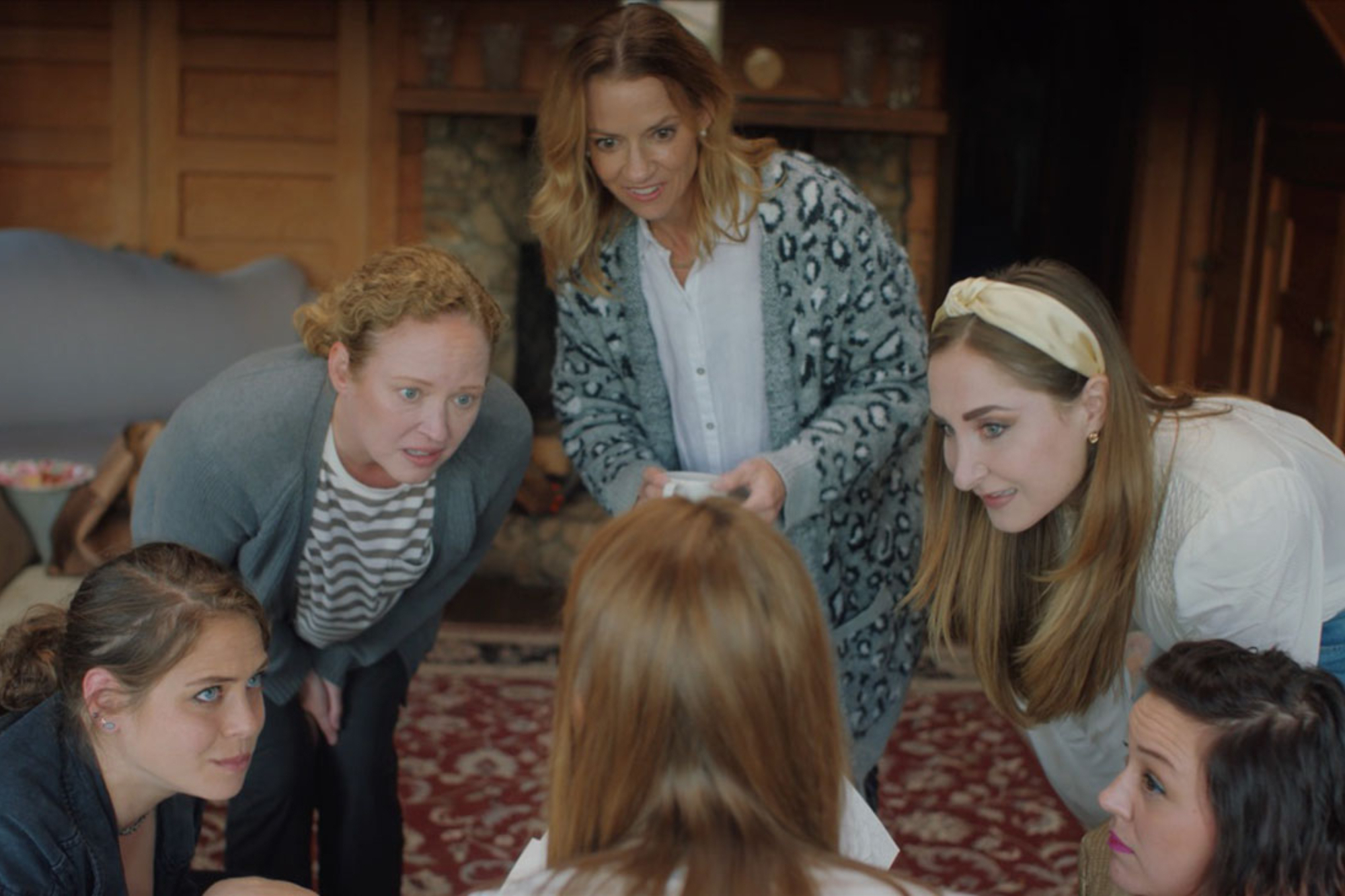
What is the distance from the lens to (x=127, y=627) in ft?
5.53

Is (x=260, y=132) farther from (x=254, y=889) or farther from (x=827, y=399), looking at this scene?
(x=254, y=889)

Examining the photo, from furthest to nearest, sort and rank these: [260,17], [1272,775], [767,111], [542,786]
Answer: [260,17], [767,111], [542,786], [1272,775]

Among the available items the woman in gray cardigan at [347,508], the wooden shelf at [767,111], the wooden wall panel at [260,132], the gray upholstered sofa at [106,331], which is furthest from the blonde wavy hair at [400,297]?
the wooden wall panel at [260,132]

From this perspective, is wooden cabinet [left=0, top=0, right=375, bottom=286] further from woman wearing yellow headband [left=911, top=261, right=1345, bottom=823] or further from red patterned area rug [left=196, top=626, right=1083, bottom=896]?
woman wearing yellow headband [left=911, top=261, right=1345, bottom=823]

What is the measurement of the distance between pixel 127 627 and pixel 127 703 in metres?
0.08

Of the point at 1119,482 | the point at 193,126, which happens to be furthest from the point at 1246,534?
the point at 193,126

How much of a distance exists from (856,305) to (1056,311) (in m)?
0.46

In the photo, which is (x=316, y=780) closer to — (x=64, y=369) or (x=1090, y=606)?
(x=1090, y=606)

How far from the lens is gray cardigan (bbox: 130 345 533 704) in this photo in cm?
200

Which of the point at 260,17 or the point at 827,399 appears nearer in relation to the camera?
the point at 827,399

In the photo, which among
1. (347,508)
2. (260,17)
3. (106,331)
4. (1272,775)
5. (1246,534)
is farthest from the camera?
(260,17)

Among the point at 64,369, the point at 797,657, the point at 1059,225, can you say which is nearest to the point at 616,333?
the point at 797,657

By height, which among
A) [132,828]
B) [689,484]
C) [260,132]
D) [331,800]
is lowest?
Result: [331,800]

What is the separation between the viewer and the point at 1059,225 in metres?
6.46
